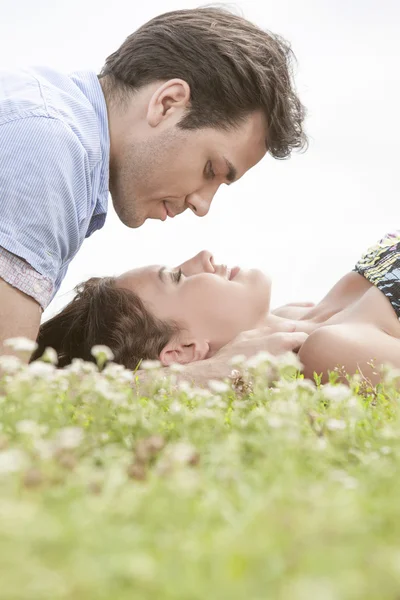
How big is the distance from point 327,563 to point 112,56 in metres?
4.91

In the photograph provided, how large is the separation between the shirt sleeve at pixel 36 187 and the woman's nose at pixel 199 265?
1141 millimetres

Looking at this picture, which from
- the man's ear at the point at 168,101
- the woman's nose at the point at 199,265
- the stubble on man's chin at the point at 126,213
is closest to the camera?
the man's ear at the point at 168,101

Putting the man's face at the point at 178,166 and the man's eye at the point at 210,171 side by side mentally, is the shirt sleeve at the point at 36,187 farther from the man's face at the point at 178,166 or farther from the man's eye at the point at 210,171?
the man's eye at the point at 210,171

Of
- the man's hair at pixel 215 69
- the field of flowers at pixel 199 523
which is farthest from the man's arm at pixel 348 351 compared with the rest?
the field of flowers at pixel 199 523

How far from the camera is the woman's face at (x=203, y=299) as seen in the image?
4.80 meters

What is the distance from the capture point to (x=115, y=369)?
262 cm

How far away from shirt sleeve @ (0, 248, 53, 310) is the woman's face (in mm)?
1039

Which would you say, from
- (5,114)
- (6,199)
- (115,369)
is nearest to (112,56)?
(5,114)

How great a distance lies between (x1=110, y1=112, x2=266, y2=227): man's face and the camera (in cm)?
470

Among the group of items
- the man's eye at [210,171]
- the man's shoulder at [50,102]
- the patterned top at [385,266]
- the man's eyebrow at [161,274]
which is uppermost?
the man's shoulder at [50,102]

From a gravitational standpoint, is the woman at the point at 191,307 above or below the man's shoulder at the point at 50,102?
below

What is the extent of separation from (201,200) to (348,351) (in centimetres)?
153

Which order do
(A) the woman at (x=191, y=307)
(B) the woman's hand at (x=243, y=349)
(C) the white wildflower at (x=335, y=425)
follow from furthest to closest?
(A) the woman at (x=191, y=307), (B) the woman's hand at (x=243, y=349), (C) the white wildflower at (x=335, y=425)

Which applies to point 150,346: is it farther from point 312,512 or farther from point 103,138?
point 312,512
